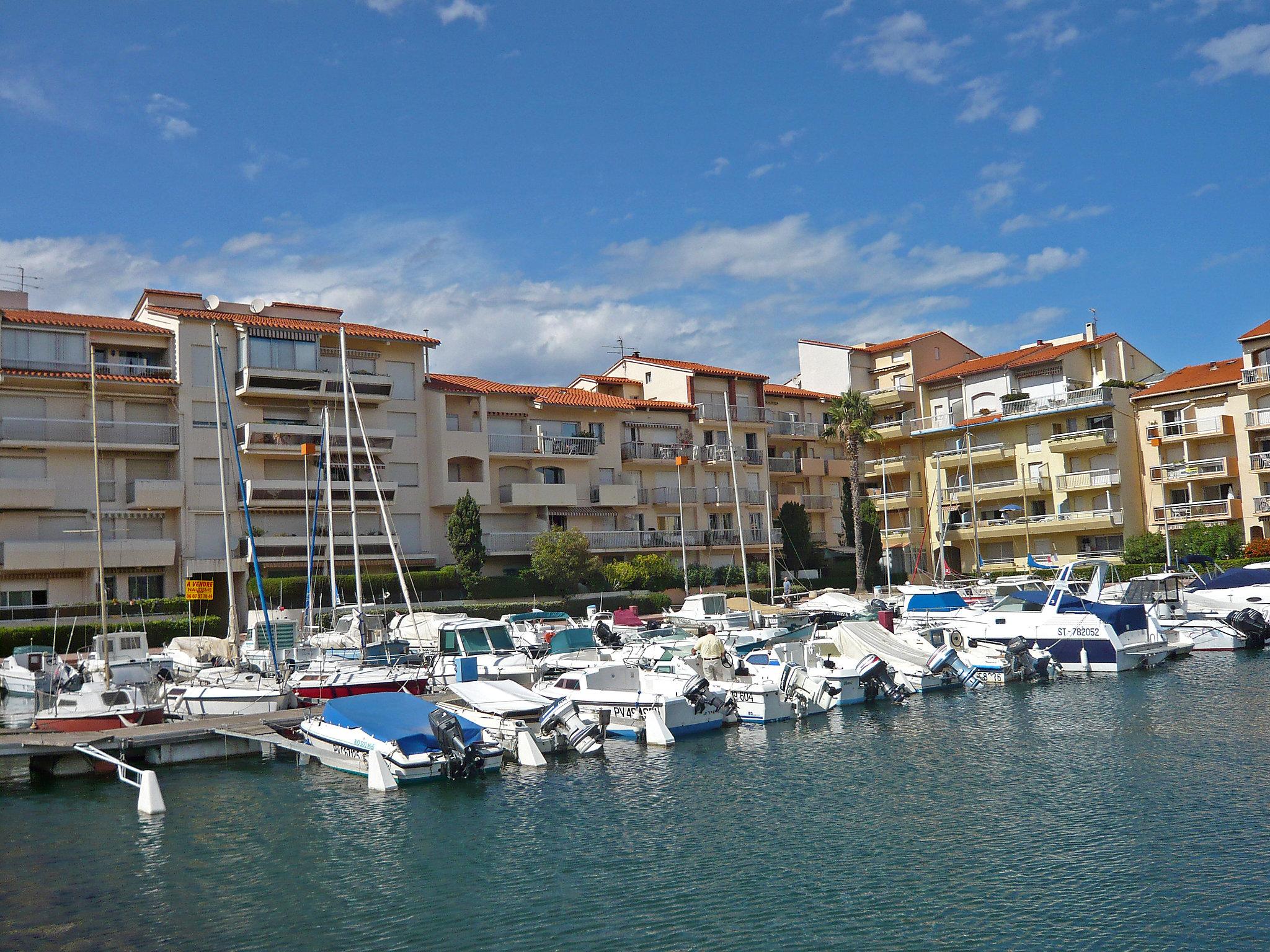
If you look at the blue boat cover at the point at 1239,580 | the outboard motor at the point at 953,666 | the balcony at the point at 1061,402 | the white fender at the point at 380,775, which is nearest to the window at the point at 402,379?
the outboard motor at the point at 953,666

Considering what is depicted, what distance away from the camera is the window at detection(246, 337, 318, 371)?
58.8 metres

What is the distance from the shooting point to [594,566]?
6334cm

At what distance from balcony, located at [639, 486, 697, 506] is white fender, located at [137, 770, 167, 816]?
171ft

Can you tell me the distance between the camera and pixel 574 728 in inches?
1062

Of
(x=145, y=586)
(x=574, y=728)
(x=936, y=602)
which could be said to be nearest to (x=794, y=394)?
(x=936, y=602)

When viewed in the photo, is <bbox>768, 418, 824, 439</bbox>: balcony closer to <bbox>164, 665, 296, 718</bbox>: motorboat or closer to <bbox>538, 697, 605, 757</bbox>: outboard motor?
<bbox>164, 665, 296, 718</bbox>: motorboat

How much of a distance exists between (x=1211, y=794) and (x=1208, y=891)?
5877 mm

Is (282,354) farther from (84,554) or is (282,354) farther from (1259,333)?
(1259,333)

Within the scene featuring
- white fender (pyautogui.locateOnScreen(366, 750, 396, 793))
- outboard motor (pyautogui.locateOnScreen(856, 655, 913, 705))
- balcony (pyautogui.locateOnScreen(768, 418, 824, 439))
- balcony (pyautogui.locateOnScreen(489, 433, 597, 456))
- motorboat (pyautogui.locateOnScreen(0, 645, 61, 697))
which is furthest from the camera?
balcony (pyautogui.locateOnScreen(768, 418, 824, 439))

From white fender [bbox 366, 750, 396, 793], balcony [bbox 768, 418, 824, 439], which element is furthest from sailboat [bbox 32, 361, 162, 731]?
balcony [bbox 768, 418, 824, 439]

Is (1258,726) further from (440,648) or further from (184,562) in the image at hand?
(184,562)

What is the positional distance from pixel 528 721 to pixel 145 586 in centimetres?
3397

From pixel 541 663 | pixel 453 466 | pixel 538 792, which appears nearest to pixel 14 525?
pixel 453 466

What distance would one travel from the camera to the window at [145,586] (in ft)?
180
